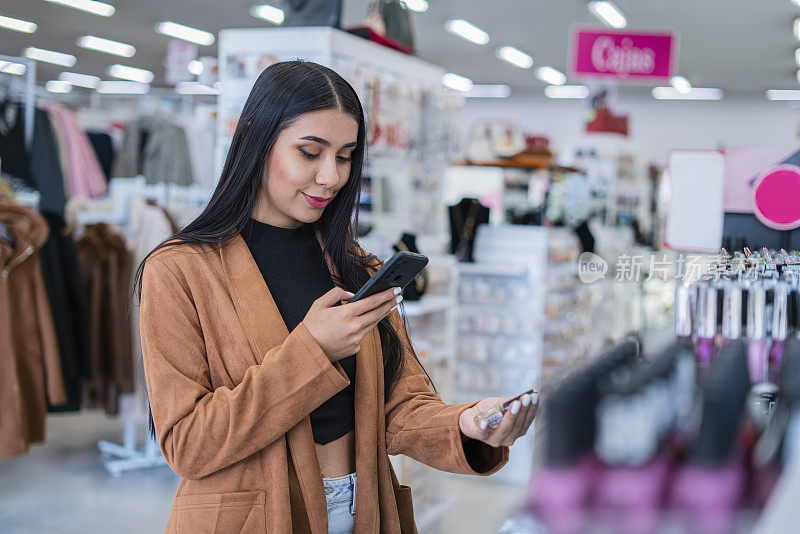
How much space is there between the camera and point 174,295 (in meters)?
1.35

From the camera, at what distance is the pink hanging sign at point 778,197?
1474mm

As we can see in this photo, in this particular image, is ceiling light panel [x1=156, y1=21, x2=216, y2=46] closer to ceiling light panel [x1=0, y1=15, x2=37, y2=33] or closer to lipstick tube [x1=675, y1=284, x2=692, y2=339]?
ceiling light panel [x1=0, y1=15, x2=37, y2=33]

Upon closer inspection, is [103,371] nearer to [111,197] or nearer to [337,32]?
[111,197]

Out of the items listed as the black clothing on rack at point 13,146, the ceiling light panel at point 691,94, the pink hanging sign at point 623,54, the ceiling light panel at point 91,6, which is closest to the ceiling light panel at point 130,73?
the ceiling light panel at point 91,6

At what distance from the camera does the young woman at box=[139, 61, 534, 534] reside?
129cm

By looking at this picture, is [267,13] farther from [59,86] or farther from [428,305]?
[59,86]

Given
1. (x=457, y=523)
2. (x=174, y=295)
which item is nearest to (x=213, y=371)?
(x=174, y=295)

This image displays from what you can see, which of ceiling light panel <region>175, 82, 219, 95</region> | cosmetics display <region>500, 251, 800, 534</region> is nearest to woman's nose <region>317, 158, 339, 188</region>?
cosmetics display <region>500, 251, 800, 534</region>

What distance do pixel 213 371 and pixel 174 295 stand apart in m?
0.15

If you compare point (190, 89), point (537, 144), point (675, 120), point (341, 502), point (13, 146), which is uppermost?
point (190, 89)

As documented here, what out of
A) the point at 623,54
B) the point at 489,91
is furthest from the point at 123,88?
the point at 623,54

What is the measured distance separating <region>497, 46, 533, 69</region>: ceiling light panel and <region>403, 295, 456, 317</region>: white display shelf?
831 cm

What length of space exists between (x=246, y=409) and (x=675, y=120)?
52.3 ft

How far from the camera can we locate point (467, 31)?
34.7 feet
